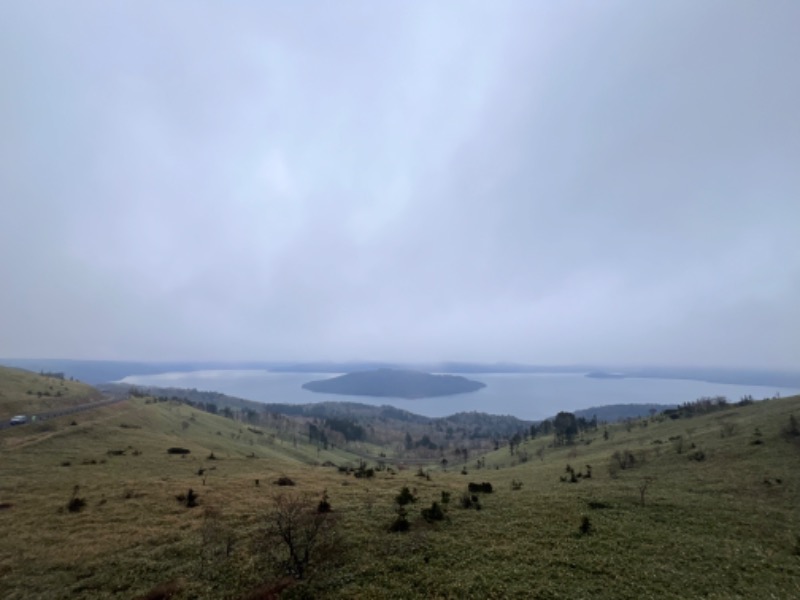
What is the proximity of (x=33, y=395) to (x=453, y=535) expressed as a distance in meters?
128

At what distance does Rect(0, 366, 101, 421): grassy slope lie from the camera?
282 ft

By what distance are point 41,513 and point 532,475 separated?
188 feet

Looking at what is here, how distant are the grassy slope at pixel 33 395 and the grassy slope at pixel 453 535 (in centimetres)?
4624

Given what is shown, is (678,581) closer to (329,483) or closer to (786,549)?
(786,549)

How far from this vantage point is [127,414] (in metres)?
101

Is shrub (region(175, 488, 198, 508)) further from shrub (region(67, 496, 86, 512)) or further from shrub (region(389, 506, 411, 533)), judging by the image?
shrub (region(389, 506, 411, 533))

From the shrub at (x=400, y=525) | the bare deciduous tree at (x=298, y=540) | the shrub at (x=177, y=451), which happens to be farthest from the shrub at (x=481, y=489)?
the shrub at (x=177, y=451)

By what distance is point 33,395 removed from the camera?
4146 inches

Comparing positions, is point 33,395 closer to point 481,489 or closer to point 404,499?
point 404,499

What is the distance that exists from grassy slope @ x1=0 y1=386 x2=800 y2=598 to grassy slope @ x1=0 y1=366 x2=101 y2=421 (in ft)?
152

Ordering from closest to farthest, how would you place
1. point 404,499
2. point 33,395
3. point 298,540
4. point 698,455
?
point 298,540
point 404,499
point 698,455
point 33,395

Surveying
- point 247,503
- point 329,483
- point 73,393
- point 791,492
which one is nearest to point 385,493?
point 329,483

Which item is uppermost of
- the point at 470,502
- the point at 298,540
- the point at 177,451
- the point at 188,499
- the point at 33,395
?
the point at 33,395

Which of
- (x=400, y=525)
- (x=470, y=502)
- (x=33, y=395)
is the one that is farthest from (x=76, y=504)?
(x=33, y=395)
